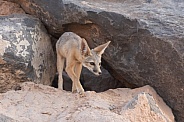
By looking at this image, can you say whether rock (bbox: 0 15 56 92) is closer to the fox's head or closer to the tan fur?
the tan fur

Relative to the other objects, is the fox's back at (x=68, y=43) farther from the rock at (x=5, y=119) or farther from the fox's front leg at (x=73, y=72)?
the rock at (x=5, y=119)

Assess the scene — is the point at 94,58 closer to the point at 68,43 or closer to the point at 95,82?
the point at 68,43

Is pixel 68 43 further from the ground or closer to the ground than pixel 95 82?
further from the ground

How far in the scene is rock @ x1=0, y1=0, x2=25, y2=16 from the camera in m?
7.38

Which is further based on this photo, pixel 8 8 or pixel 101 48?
pixel 8 8

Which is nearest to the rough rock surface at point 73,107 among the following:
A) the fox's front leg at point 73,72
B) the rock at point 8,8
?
the fox's front leg at point 73,72

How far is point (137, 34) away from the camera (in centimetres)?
609

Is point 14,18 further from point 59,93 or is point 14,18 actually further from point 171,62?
point 171,62

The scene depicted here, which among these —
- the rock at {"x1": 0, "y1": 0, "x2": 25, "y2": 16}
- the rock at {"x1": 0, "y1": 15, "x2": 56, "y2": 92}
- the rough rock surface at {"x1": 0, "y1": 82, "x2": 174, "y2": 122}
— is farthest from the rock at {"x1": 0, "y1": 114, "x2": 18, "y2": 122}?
the rock at {"x1": 0, "y1": 0, "x2": 25, "y2": 16}

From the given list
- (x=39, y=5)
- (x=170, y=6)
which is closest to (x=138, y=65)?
(x=170, y=6)

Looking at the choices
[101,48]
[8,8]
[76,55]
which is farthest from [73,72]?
[8,8]

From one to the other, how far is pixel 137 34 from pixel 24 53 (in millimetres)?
→ 1688

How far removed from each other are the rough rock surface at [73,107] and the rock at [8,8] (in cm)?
202

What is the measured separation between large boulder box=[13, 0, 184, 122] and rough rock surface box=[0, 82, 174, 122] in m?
0.69
